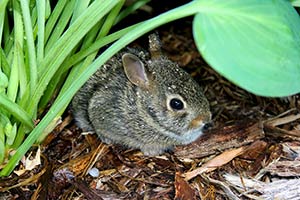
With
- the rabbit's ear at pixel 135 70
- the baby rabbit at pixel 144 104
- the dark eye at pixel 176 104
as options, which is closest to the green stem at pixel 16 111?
the baby rabbit at pixel 144 104

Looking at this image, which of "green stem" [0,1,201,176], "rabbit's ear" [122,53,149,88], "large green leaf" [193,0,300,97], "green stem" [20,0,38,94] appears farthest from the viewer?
"rabbit's ear" [122,53,149,88]

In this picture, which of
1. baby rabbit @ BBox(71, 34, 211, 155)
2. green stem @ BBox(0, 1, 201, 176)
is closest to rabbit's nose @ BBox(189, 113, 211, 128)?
baby rabbit @ BBox(71, 34, 211, 155)

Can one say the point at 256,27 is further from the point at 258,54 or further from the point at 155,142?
the point at 155,142

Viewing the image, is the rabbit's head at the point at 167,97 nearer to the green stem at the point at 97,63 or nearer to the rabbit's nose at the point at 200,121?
the rabbit's nose at the point at 200,121

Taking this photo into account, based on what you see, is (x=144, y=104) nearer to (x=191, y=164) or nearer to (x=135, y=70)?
(x=135, y=70)

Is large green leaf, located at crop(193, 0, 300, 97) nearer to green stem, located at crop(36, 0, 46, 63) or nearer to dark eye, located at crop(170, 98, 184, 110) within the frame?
green stem, located at crop(36, 0, 46, 63)

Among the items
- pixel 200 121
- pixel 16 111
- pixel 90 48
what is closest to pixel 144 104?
pixel 200 121
